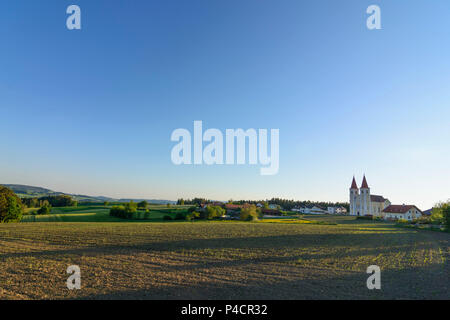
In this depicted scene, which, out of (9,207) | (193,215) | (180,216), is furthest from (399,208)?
(9,207)

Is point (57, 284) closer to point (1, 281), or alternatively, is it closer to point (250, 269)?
point (1, 281)

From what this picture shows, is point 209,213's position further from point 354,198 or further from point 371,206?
point 371,206

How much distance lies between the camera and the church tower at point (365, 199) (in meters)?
111

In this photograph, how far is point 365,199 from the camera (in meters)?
112

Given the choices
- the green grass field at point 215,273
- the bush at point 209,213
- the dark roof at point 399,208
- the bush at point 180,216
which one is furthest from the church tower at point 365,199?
the green grass field at point 215,273

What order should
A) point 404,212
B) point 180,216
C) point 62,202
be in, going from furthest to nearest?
1. point 62,202
2. point 404,212
3. point 180,216

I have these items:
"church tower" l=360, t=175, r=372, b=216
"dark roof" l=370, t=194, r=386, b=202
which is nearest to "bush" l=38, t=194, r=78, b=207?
"church tower" l=360, t=175, r=372, b=216

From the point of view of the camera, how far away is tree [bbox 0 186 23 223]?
52375mm

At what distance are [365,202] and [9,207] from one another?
128 metres

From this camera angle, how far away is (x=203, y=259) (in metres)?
17.1

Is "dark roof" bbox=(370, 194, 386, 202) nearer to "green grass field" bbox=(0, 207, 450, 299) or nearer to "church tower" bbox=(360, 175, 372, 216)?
"church tower" bbox=(360, 175, 372, 216)

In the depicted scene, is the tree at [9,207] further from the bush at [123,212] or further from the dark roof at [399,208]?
the dark roof at [399,208]
